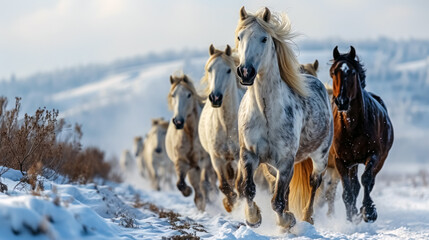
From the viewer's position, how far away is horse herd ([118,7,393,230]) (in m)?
6.54

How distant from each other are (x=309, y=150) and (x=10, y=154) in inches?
159

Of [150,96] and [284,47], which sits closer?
[284,47]

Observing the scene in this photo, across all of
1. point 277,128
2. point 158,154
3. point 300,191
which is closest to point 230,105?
point 300,191

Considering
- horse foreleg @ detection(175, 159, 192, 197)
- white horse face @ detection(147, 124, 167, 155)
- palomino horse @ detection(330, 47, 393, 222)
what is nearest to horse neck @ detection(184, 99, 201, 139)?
horse foreleg @ detection(175, 159, 192, 197)

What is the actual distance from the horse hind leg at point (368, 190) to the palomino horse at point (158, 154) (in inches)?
497

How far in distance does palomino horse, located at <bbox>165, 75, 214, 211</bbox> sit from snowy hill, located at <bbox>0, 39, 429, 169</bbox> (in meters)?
96.7

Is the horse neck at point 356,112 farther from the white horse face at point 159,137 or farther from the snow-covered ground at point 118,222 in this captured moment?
the white horse face at point 159,137

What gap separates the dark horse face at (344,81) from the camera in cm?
802

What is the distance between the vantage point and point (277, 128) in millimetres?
6531

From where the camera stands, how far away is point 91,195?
27.5 ft

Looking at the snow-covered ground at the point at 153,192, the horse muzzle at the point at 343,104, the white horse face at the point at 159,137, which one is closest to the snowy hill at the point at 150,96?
the snow-covered ground at the point at 153,192

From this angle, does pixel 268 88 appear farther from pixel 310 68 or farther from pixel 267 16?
pixel 310 68

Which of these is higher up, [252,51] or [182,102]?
[182,102]

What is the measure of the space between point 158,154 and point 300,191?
14.9 m
